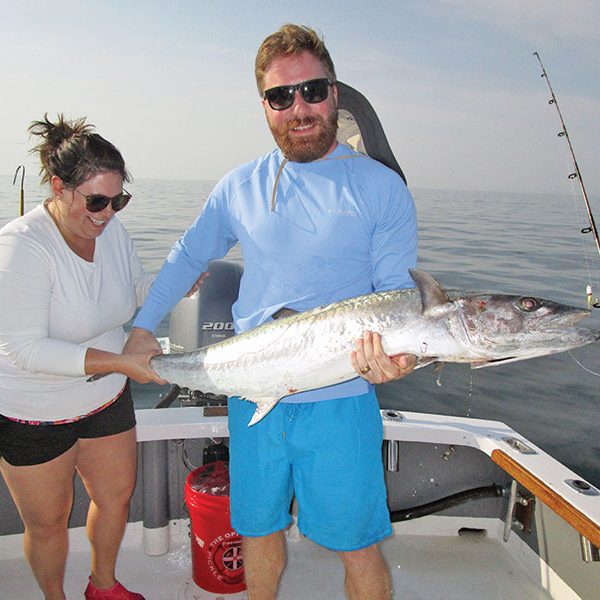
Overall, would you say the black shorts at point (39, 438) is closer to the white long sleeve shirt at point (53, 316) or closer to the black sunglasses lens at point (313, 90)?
the white long sleeve shirt at point (53, 316)

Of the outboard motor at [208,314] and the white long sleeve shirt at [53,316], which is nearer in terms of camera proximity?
the white long sleeve shirt at [53,316]

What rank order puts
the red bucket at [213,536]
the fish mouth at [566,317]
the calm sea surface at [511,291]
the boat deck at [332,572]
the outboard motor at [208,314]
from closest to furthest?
1. the fish mouth at [566,317]
2. the red bucket at [213,536]
3. the boat deck at [332,572]
4. the outboard motor at [208,314]
5. the calm sea surface at [511,291]

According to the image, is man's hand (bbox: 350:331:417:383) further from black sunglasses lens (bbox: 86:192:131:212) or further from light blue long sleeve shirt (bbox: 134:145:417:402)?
black sunglasses lens (bbox: 86:192:131:212)

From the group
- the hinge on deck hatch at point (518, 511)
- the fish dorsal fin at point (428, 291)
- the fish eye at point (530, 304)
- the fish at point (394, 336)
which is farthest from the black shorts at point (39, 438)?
the hinge on deck hatch at point (518, 511)

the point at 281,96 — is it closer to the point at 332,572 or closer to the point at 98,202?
the point at 98,202

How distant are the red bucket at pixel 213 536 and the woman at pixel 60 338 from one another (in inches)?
24.8

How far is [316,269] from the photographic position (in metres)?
2.45

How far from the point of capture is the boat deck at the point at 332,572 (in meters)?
3.42

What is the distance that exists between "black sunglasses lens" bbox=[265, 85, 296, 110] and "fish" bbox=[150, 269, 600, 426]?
913mm

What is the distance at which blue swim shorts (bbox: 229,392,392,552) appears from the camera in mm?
2441

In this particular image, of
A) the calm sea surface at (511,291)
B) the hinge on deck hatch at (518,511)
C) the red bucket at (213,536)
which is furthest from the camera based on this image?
the calm sea surface at (511,291)

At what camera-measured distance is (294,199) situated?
249 centimetres

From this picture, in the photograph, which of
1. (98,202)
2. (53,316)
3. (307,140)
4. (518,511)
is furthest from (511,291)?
(53,316)

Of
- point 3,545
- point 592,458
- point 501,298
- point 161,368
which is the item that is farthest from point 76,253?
point 592,458
